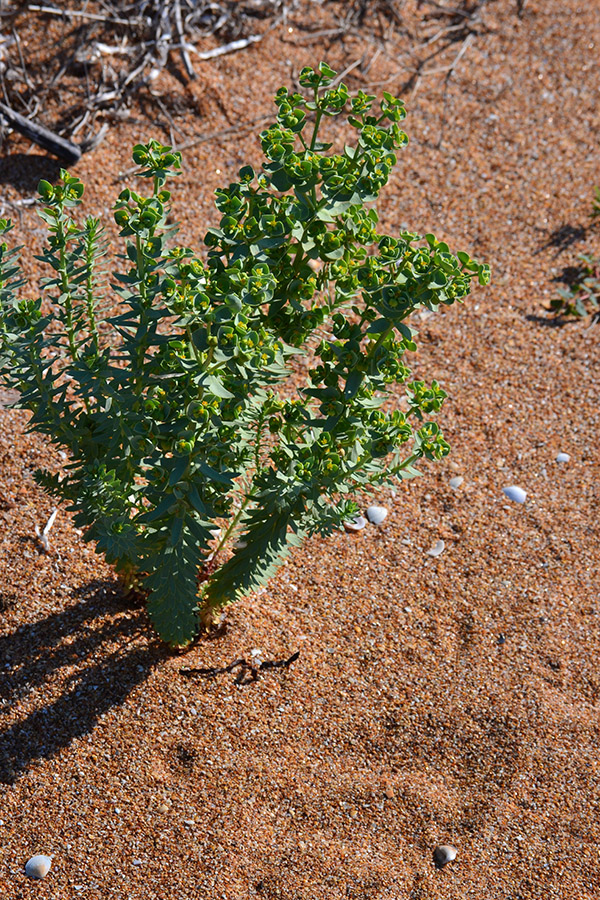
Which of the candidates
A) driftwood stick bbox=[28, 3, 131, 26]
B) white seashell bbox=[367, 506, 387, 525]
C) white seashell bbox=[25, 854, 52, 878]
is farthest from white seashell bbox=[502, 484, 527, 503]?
driftwood stick bbox=[28, 3, 131, 26]

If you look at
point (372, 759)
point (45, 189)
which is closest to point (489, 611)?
point (372, 759)

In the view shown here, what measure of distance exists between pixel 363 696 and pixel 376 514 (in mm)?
700

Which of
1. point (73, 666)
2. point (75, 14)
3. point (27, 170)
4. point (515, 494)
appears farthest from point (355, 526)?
point (75, 14)

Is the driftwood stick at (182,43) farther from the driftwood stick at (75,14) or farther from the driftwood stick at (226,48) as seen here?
the driftwood stick at (75,14)

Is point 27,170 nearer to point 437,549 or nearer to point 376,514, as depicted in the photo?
point 376,514

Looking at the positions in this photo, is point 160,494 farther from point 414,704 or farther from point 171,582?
point 414,704

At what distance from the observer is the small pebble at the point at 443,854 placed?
232 centimetres

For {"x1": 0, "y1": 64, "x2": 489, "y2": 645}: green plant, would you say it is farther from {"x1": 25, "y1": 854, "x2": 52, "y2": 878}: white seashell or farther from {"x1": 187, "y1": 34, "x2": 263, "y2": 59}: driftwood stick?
{"x1": 187, "y1": 34, "x2": 263, "y2": 59}: driftwood stick

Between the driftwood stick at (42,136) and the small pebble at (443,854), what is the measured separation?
3045mm

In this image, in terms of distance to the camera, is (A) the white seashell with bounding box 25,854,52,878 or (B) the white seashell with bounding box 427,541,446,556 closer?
(A) the white seashell with bounding box 25,854,52,878

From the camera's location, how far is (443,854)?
2.33 m

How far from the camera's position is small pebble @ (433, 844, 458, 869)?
2324 millimetres

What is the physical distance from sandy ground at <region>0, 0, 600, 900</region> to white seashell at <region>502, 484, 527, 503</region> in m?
0.03

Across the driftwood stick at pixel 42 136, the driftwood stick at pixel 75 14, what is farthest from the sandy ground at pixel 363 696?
the driftwood stick at pixel 75 14
